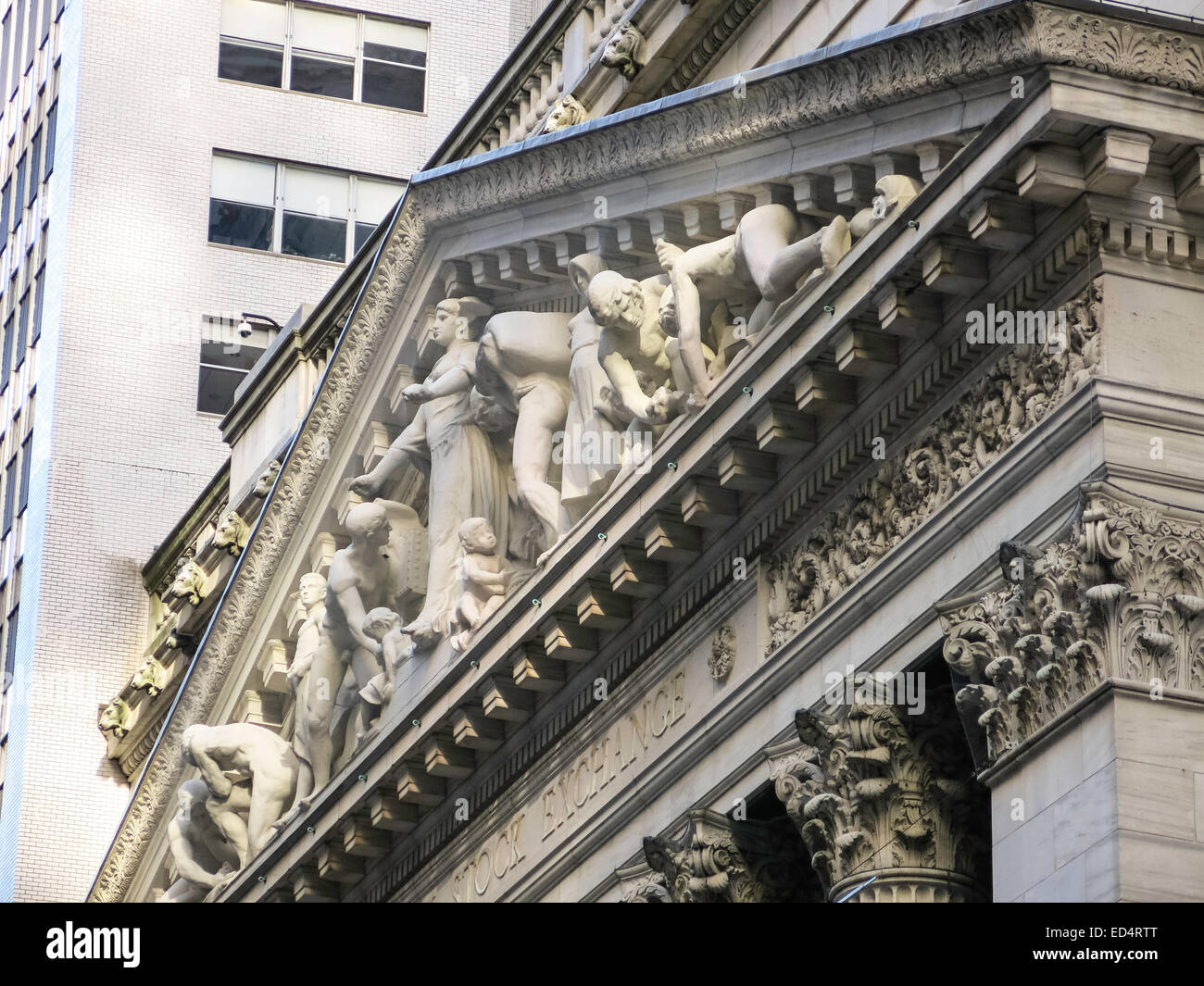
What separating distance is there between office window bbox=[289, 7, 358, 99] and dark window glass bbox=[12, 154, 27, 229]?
5710 millimetres

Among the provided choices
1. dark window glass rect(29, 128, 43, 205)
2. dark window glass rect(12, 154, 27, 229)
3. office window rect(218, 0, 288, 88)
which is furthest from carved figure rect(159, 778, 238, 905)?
dark window glass rect(12, 154, 27, 229)

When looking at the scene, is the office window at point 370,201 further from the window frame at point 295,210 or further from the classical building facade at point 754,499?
the classical building facade at point 754,499

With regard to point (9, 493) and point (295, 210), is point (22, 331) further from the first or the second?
point (295, 210)

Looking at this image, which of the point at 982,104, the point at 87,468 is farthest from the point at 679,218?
the point at 87,468

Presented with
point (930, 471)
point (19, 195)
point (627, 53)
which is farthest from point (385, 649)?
point (19, 195)

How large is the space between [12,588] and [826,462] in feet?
98.1

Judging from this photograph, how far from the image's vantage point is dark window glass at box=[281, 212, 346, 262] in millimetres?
53094

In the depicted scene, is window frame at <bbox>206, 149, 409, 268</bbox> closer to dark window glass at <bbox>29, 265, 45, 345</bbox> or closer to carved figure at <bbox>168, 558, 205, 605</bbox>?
dark window glass at <bbox>29, 265, 45, 345</bbox>

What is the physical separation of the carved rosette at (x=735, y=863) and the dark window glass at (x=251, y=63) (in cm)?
3149

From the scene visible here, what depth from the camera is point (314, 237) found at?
53.3 m

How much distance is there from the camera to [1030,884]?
19.8 m

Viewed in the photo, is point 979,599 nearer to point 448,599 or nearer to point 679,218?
point 679,218

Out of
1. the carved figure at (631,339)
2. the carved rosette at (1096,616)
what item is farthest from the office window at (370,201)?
the carved rosette at (1096,616)

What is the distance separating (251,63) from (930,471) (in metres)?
33.9
